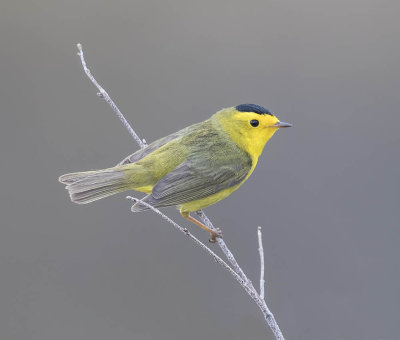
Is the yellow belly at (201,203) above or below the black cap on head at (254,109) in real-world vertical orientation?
below

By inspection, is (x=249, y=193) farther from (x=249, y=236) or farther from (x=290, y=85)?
(x=290, y=85)

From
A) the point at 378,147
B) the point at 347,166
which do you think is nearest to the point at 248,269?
the point at 347,166

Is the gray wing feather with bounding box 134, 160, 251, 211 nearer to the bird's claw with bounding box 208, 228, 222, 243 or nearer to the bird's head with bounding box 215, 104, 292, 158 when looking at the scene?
the bird's head with bounding box 215, 104, 292, 158

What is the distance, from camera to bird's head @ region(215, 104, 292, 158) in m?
3.98

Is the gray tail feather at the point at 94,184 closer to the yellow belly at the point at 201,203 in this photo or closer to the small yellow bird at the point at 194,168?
the small yellow bird at the point at 194,168

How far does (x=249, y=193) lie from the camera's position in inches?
252

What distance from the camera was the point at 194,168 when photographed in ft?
13.0

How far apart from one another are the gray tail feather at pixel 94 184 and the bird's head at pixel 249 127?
782 mm

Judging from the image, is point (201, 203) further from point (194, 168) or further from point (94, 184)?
point (94, 184)

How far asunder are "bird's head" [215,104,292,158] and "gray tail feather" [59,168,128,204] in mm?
782

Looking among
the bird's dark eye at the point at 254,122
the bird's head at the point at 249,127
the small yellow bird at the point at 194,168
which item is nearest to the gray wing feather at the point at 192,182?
the small yellow bird at the point at 194,168

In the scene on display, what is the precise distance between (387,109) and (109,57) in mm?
3325

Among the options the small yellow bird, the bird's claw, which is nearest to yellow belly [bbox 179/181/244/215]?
the small yellow bird

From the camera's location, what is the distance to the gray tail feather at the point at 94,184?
12.8 feet
